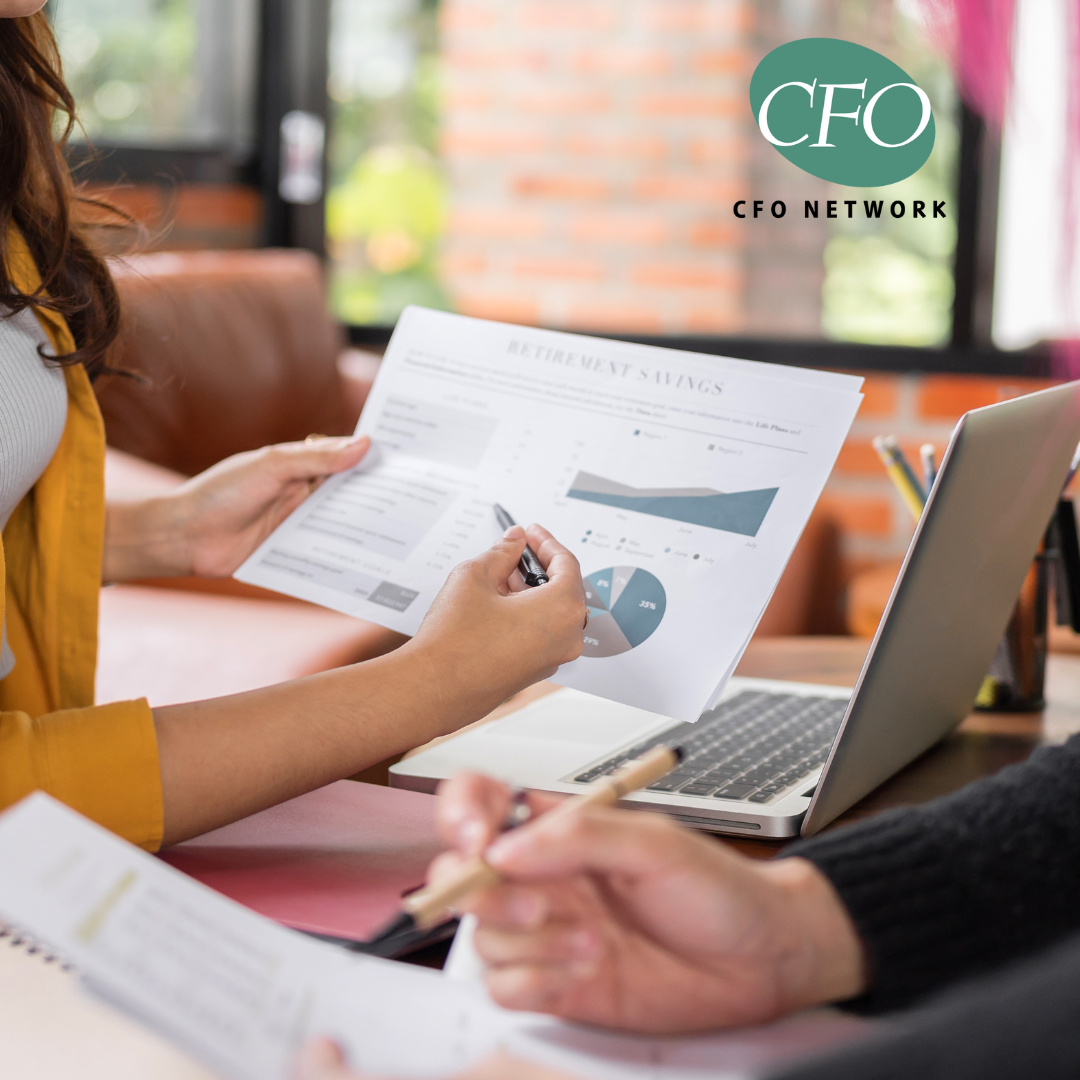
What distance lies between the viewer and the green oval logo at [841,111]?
3.81ft

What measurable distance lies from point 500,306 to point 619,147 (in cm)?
46

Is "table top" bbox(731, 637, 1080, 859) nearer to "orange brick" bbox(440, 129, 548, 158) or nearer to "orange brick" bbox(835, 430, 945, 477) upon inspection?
"orange brick" bbox(835, 430, 945, 477)

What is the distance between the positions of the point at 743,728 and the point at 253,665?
0.69m

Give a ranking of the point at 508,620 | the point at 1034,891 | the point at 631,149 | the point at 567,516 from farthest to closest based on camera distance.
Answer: the point at 631,149 < the point at 567,516 < the point at 508,620 < the point at 1034,891

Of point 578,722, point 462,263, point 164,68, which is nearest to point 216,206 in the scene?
point 164,68

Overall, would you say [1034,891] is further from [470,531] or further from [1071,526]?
[1071,526]

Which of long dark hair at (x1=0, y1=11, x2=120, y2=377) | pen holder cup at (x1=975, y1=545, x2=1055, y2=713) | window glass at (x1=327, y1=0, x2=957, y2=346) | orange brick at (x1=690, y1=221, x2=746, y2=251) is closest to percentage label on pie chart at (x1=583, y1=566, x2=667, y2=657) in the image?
pen holder cup at (x1=975, y1=545, x2=1055, y2=713)

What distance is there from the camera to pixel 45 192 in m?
0.99

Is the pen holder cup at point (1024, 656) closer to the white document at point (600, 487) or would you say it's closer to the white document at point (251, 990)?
the white document at point (600, 487)

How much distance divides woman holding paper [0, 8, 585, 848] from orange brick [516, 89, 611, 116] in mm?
1972

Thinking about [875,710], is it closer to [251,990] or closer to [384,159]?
[251,990]

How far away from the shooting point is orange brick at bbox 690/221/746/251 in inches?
112

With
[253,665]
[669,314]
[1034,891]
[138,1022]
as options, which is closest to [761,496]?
[1034,891]

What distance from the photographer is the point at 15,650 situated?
3.05ft
